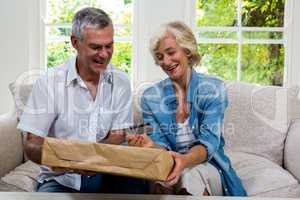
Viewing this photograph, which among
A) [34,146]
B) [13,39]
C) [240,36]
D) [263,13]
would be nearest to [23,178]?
[34,146]

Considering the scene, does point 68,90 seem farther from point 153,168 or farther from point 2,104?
point 2,104

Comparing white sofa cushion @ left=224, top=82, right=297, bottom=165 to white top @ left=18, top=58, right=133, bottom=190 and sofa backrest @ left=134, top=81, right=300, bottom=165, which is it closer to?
sofa backrest @ left=134, top=81, right=300, bottom=165

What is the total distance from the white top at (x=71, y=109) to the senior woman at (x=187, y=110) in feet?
0.41

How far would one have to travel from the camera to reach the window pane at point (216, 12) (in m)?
2.61

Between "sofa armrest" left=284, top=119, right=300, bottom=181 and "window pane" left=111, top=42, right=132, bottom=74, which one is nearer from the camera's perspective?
"sofa armrest" left=284, top=119, right=300, bottom=181

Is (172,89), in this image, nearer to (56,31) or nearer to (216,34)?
(216,34)

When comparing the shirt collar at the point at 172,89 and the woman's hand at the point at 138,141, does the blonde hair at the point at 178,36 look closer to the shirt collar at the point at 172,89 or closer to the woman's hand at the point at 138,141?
the shirt collar at the point at 172,89

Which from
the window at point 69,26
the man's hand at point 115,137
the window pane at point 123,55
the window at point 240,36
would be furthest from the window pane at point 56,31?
the man's hand at point 115,137

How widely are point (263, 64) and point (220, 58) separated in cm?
26

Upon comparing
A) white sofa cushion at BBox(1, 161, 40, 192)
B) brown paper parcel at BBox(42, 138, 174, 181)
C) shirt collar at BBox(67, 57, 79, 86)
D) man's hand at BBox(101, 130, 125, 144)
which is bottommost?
white sofa cushion at BBox(1, 161, 40, 192)

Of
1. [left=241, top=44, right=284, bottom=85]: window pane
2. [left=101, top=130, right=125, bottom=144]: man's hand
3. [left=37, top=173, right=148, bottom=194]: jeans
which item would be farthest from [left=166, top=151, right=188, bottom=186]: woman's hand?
[left=241, top=44, right=284, bottom=85]: window pane

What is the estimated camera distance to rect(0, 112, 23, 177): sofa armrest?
177cm

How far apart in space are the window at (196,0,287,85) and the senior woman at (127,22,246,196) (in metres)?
1.17

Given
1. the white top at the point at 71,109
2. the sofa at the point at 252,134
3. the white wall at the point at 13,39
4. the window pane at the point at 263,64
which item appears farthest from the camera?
the window pane at the point at 263,64
